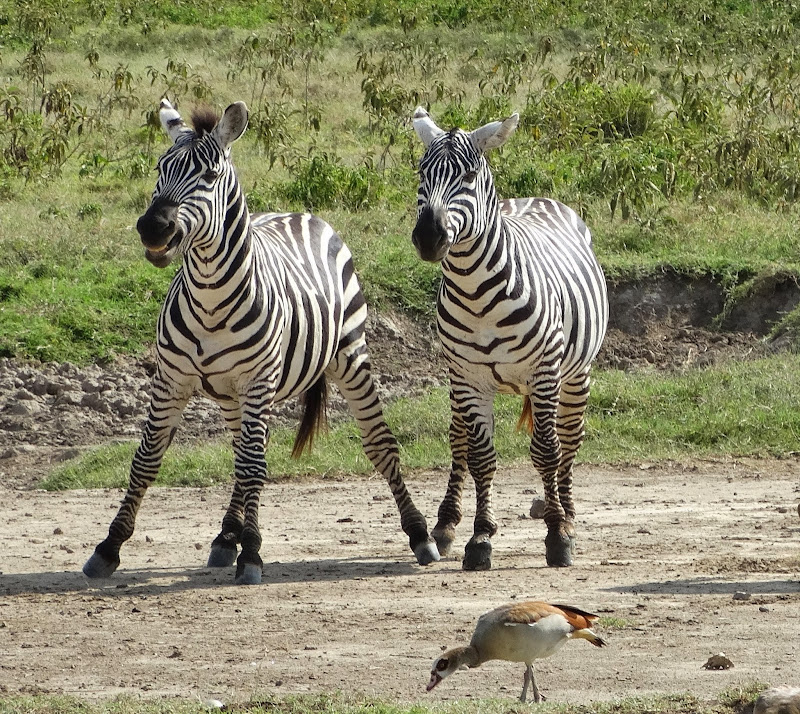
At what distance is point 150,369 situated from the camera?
35.2 feet

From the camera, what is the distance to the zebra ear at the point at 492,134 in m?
6.96

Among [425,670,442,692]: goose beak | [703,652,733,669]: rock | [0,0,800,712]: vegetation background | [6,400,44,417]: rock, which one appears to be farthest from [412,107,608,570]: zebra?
[6,400,44,417]: rock

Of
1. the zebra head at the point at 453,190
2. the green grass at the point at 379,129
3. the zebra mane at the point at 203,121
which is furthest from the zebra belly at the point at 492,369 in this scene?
the green grass at the point at 379,129

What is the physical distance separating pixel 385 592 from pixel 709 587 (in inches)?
59.9

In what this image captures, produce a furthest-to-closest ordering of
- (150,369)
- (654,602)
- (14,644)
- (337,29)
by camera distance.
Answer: (337,29)
(150,369)
(654,602)
(14,644)

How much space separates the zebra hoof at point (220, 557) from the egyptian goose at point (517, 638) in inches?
113

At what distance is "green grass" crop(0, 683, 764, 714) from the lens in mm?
4117

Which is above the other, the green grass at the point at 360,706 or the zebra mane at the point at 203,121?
the zebra mane at the point at 203,121

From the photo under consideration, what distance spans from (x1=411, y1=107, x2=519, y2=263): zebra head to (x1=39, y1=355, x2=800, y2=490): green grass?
3.27m

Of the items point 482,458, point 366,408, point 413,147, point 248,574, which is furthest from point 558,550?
point 413,147

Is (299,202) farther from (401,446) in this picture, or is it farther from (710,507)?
(710,507)

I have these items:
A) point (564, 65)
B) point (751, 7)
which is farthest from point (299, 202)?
point (751, 7)

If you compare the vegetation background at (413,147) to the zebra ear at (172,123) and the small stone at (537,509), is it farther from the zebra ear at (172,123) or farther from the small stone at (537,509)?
the zebra ear at (172,123)

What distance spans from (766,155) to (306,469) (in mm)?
7807
